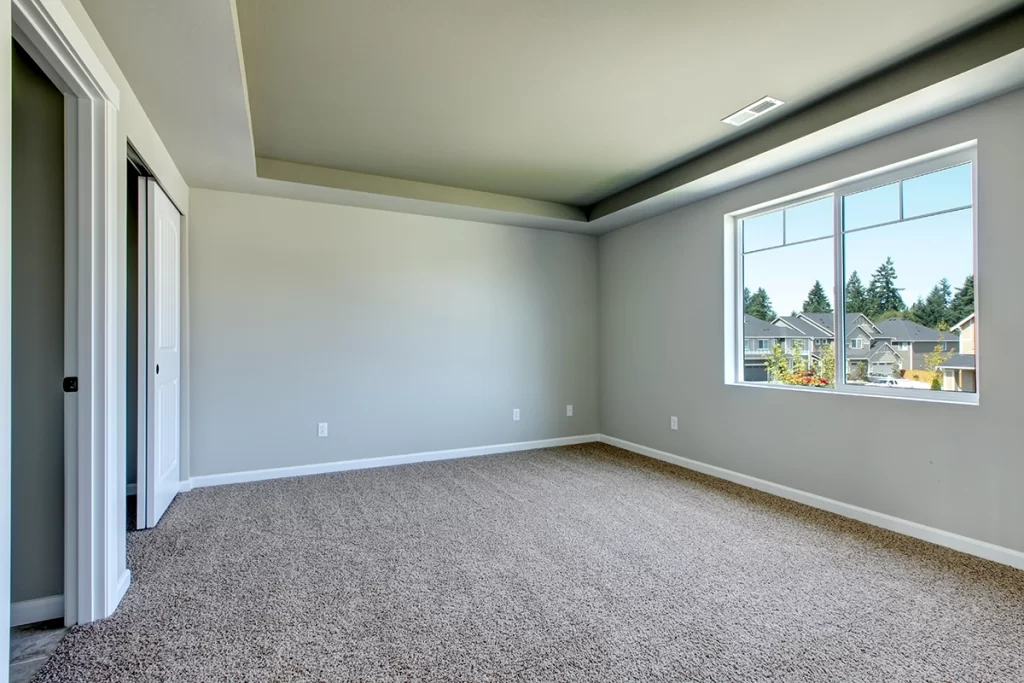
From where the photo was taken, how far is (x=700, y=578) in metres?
2.35

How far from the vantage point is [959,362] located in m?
2.75

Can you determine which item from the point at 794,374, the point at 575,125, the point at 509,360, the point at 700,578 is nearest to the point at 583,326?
the point at 509,360

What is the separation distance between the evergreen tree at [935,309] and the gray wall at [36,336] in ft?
13.8

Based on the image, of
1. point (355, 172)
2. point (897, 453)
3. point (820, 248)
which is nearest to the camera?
point (897, 453)

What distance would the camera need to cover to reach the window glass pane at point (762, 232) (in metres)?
3.82

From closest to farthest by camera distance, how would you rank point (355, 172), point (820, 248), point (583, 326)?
1. point (820, 248)
2. point (355, 172)
3. point (583, 326)

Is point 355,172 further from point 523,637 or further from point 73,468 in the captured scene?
point 523,637

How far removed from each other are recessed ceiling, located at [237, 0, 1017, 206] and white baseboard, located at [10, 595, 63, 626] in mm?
2480

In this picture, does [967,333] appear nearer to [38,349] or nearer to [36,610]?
[38,349]

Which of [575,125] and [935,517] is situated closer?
[935,517]

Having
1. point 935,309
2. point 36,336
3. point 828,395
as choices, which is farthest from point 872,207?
point 36,336

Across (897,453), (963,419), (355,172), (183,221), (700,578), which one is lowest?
(700,578)

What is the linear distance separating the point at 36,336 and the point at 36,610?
1.05 m

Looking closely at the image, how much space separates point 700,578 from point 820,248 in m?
2.45
